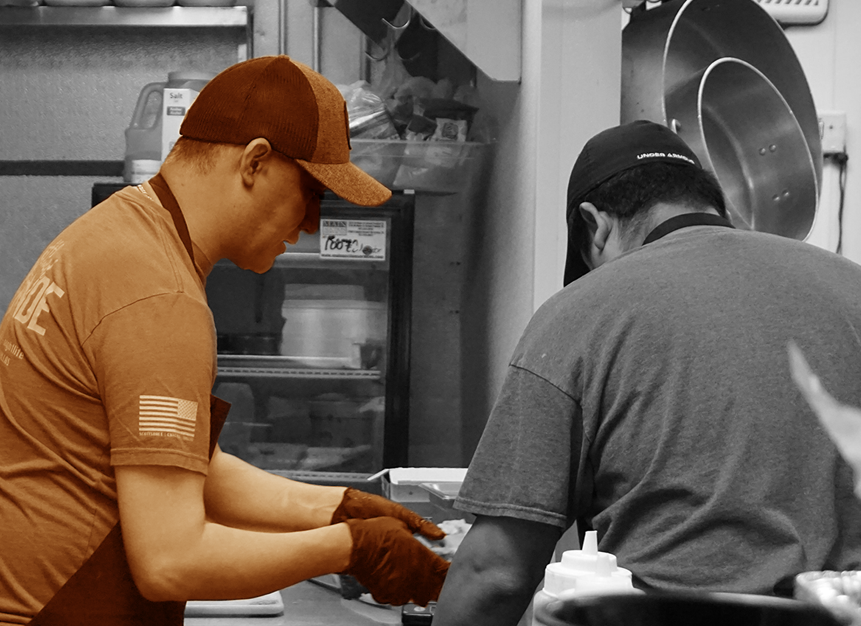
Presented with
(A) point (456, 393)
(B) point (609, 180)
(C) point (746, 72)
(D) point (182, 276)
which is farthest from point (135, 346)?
(A) point (456, 393)

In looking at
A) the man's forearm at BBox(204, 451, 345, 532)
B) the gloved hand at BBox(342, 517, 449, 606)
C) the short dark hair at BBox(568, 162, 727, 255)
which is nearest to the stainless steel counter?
the man's forearm at BBox(204, 451, 345, 532)

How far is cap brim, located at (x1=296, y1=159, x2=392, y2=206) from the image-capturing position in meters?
1.46

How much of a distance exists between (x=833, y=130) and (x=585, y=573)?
7.83 ft

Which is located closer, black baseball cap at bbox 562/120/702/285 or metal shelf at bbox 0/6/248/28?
black baseball cap at bbox 562/120/702/285

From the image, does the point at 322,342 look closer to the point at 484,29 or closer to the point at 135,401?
the point at 484,29

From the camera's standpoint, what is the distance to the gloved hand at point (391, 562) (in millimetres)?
1522

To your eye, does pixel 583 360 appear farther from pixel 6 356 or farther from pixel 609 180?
pixel 6 356

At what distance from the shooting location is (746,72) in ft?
6.60

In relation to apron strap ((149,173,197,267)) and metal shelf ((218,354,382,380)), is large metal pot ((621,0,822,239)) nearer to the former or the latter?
apron strap ((149,173,197,267))

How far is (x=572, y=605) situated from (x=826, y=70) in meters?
2.81

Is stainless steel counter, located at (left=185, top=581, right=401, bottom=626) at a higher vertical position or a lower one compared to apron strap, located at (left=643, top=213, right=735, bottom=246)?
lower

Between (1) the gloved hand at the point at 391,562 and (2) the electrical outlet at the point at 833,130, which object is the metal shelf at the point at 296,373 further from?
(2) the electrical outlet at the point at 833,130

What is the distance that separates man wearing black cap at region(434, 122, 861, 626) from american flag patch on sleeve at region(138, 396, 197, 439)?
1.32 feet

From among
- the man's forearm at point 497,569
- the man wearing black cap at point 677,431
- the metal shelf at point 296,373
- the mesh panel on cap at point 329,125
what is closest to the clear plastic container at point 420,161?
the metal shelf at point 296,373
